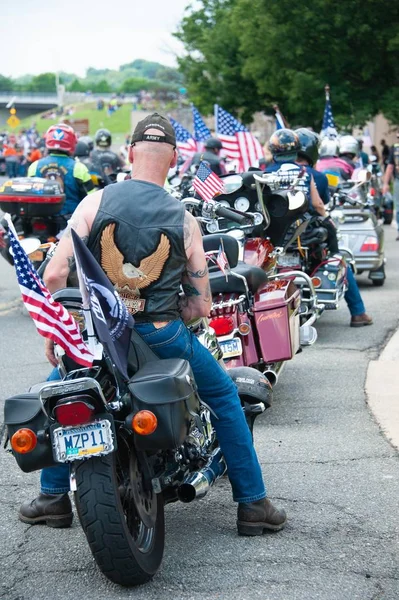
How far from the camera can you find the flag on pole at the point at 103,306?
387cm

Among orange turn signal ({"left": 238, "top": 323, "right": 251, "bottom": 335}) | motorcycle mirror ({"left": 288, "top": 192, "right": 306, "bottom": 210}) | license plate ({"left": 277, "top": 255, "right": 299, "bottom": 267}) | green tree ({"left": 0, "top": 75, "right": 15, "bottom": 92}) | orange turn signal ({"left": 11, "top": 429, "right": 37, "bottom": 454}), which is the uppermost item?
motorcycle mirror ({"left": 288, "top": 192, "right": 306, "bottom": 210})

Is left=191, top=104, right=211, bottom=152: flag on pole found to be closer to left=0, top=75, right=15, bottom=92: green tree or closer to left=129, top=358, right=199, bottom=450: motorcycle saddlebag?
left=129, top=358, right=199, bottom=450: motorcycle saddlebag

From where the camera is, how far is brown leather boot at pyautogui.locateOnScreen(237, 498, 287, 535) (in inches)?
187

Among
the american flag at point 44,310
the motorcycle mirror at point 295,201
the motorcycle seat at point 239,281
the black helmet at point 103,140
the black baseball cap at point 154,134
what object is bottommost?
the black helmet at point 103,140

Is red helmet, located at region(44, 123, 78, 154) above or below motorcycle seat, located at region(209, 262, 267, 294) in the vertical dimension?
above

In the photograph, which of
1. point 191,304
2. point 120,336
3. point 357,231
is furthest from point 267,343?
point 357,231

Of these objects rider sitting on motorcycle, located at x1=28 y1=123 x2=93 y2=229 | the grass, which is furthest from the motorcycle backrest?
the grass

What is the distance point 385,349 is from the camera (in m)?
9.34

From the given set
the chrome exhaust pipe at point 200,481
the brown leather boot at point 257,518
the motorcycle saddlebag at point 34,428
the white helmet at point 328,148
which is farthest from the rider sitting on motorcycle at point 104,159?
the motorcycle saddlebag at point 34,428

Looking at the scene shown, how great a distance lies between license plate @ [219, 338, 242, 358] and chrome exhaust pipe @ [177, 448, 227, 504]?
5.82 feet

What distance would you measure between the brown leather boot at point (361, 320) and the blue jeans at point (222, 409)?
19.4 ft

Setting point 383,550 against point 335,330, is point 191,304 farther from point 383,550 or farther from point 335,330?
point 335,330

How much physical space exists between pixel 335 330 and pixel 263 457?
4.56m

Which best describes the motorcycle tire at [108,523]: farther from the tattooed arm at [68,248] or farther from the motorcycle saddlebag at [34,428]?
the tattooed arm at [68,248]
